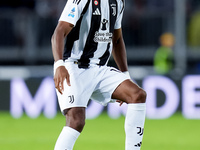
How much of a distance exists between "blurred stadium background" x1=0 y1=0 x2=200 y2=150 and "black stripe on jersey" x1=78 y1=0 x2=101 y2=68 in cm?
260

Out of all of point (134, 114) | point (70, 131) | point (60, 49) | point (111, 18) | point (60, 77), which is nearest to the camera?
point (60, 77)

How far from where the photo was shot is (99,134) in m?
10.5

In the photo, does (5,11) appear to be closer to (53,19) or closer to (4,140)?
(53,19)

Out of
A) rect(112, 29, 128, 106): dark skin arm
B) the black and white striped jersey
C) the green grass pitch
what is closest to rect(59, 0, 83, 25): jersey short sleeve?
the black and white striped jersey

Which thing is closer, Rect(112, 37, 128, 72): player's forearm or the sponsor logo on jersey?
the sponsor logo on jersey

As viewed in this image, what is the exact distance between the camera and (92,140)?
→ 9680 millimetres

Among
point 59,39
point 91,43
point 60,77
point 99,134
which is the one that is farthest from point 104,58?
point 99,134

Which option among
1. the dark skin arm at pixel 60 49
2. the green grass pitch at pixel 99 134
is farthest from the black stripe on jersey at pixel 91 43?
the green grass pitch at pixel 99 134

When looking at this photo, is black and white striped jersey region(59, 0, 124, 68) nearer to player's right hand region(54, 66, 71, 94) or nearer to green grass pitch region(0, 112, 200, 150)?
player's right hand region(54, 66, 71, 94)

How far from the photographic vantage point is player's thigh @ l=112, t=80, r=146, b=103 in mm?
5836

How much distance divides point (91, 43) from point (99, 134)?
14.9ft

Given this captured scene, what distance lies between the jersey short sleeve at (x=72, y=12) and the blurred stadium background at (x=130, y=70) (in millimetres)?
3082

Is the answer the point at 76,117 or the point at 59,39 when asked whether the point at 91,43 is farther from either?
the point at 76,117

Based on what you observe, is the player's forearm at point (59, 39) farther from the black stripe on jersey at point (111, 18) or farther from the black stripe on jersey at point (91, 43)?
the black stripe on jersey at point (111, 18)
